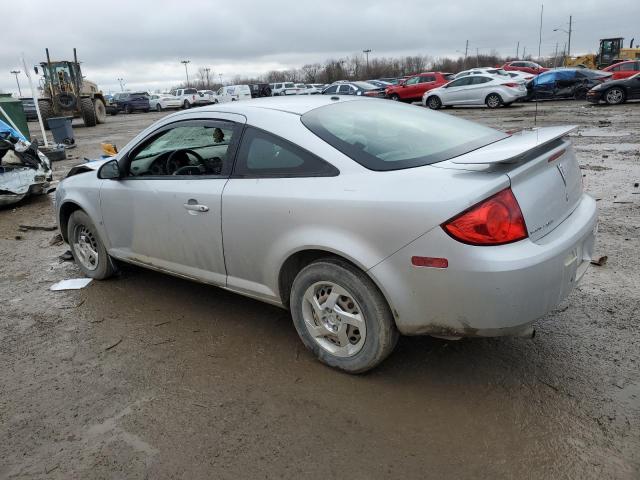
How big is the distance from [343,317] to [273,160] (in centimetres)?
103

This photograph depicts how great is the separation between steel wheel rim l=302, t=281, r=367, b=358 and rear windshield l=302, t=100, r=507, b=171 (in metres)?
0.75

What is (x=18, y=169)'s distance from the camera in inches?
333

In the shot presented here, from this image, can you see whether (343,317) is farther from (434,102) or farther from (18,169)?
(434,102)

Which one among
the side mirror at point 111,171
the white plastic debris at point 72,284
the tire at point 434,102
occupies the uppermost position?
the side mirror at point 111,171

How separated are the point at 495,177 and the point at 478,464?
134 cm

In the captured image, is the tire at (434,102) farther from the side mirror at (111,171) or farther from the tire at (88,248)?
the side mirror at (111,171)

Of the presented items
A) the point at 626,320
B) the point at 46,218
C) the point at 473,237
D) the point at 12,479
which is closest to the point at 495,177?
the point at 473,237

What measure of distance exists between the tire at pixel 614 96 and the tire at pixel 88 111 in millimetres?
22980

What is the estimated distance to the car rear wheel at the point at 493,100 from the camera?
22125 mm

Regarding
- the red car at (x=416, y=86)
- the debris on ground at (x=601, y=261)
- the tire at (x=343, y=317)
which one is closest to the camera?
the tire at (x=343, y=317)

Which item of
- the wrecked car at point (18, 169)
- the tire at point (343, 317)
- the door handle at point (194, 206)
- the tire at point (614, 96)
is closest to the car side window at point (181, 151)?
the door handle at point (194, 206)

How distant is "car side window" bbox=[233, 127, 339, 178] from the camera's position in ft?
9.70

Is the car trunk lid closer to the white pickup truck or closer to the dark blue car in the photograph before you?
the white pickup truck

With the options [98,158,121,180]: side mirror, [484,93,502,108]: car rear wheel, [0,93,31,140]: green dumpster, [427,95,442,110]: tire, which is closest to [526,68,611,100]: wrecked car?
[484,93,502,108]: car rear wheel
